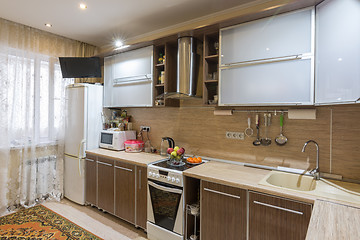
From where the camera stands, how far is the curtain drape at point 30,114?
2783 millimetres

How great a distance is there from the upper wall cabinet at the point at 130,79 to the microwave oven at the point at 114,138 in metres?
0.44

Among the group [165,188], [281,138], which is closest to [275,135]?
[281,138]

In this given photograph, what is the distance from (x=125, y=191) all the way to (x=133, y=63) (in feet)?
5.88

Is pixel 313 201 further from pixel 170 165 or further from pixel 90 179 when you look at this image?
pixel 90 179

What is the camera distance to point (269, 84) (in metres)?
1.93

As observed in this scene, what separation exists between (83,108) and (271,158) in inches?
105

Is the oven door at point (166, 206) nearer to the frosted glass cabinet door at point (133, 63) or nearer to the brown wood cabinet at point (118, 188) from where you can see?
the brown wood cabinet at point (118, 188)

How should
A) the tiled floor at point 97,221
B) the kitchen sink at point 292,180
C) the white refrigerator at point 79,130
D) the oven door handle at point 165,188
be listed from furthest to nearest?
the white refrigerator at point 79,130
the tiled floor at point 97,221
the oven door handle at point 165,188
the kitchen sink at point 292,180

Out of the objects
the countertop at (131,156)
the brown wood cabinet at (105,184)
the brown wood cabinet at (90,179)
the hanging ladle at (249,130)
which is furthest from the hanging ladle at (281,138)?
the brown wood cabinet at (90,179)

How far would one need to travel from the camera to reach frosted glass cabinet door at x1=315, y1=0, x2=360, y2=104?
4.68 feet

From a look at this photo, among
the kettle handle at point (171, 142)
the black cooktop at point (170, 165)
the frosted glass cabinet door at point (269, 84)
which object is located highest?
the frosted glass cabinet door at point (269, 84)

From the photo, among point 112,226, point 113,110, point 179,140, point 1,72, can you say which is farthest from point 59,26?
point 112,226

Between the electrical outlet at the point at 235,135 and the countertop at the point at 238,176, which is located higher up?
the electrical outlet at the point at 235,135

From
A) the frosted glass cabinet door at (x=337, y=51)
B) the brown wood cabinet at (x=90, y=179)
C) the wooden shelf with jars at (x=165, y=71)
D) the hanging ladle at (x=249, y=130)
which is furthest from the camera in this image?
the brown wood cabinet at (x=90, y=179)
